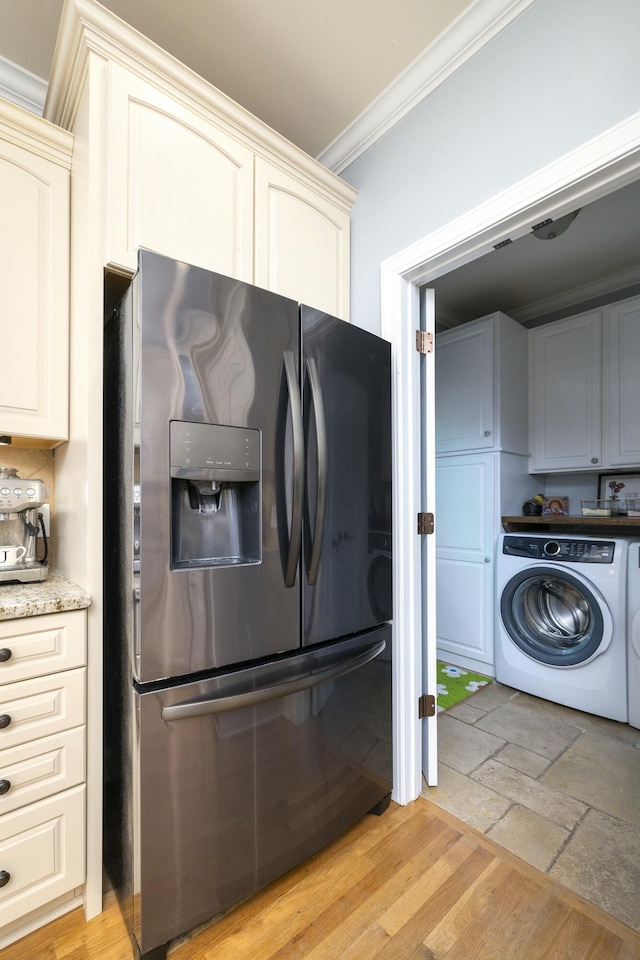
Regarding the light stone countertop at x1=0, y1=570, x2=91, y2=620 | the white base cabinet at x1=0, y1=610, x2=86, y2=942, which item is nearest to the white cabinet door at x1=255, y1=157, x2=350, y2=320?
the light stone countertop at x1=0, y1=570, x2=91, y2=620

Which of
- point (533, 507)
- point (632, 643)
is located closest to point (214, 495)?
point (632, 643)

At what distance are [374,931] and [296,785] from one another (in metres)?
0.42

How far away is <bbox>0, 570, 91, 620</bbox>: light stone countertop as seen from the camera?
111 cm

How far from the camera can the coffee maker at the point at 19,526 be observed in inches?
50.9

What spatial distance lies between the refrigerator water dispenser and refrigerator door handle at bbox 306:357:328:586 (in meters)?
0.19

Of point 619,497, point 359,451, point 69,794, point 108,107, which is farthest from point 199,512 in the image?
point 619,497

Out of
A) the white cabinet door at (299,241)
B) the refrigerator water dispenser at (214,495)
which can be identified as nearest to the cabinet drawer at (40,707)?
the refrigerator water dispenser at (214,495)

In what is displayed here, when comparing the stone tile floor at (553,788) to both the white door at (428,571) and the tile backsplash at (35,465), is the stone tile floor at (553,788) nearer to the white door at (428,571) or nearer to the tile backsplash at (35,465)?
the white door at (428,571)

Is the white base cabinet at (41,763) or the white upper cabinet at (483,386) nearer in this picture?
the white base cabinet at (41,763)

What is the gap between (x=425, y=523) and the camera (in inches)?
71.8

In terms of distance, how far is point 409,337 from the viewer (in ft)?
5.86

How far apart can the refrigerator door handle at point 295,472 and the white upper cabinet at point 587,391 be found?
2544 mm

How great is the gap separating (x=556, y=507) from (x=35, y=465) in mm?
3299

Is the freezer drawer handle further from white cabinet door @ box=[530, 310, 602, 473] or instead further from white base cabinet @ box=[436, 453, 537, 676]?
white cabinet door @ box=[530, 310, 602, 473]
